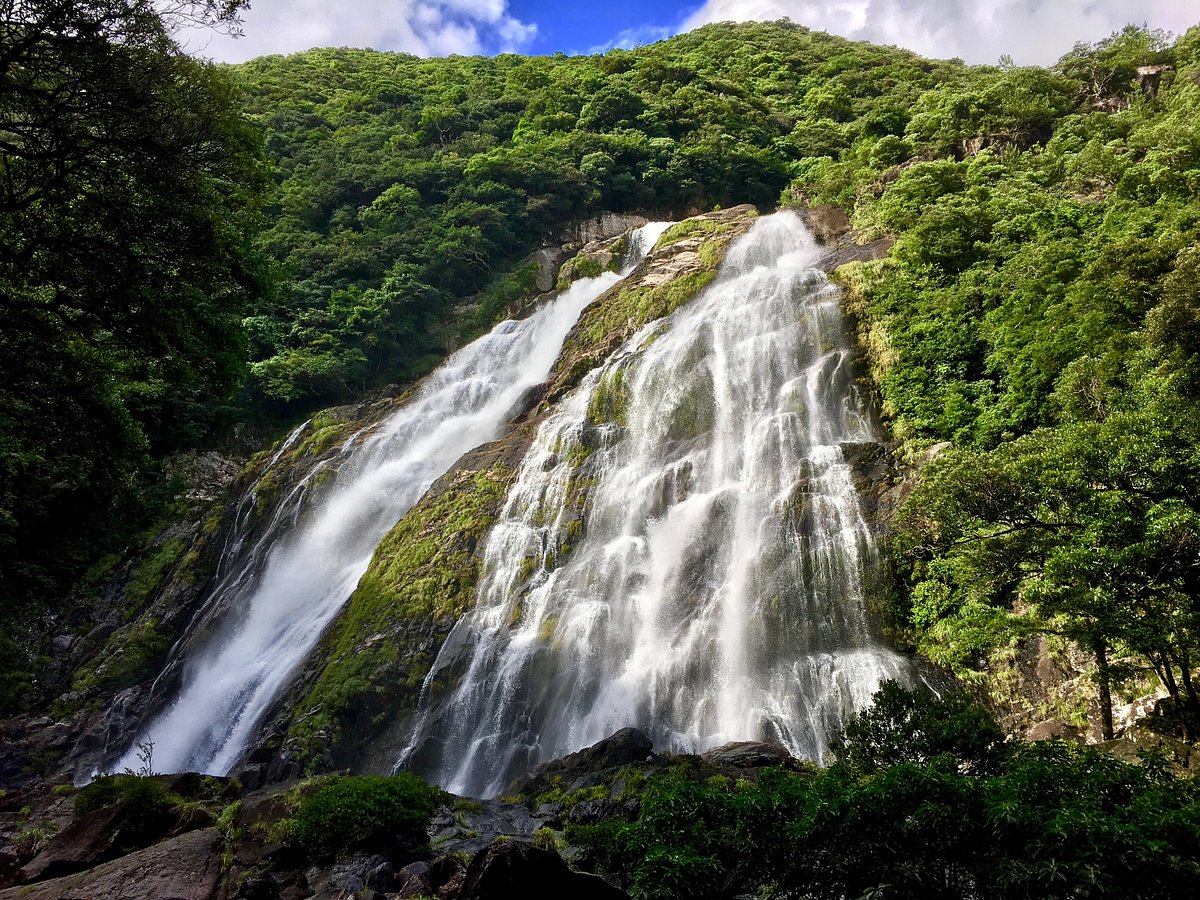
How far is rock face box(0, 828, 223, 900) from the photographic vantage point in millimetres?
7121

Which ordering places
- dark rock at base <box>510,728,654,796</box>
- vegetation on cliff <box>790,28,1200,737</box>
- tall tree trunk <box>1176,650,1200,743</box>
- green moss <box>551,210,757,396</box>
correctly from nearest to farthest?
tall tree trunk <box>1176,650,1200,743</box> < vegetation on cliff <box>790,28,1200,737</box> < dark rock at base <box>510,728,654,796</box> < green moss <box>551,210,757,396</box>

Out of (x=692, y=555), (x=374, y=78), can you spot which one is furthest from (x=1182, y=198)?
(x=374, y=78)

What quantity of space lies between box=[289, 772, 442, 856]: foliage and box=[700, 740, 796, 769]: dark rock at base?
4.87 m

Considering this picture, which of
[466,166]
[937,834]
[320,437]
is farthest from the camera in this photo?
[466,166]

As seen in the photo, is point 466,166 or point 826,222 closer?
point 826,222

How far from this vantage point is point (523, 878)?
19.6ft

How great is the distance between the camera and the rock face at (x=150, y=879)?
7.12 meters

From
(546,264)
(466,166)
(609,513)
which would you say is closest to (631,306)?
(609,513)

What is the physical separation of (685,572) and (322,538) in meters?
15.4

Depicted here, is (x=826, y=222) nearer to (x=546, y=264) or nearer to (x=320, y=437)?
(x=546, y=264)

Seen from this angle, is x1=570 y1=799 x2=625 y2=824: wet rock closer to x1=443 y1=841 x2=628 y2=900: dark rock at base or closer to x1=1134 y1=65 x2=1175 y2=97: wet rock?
x1=443 y1=841 x2=628 y2=900: dark rock at base

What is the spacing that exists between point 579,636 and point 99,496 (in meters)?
10.5

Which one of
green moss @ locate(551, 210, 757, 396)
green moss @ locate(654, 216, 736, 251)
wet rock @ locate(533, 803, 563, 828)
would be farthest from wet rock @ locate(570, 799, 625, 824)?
green moss @ locate(654, 216, 736, 251)

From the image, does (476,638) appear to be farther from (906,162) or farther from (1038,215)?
(906,162)
